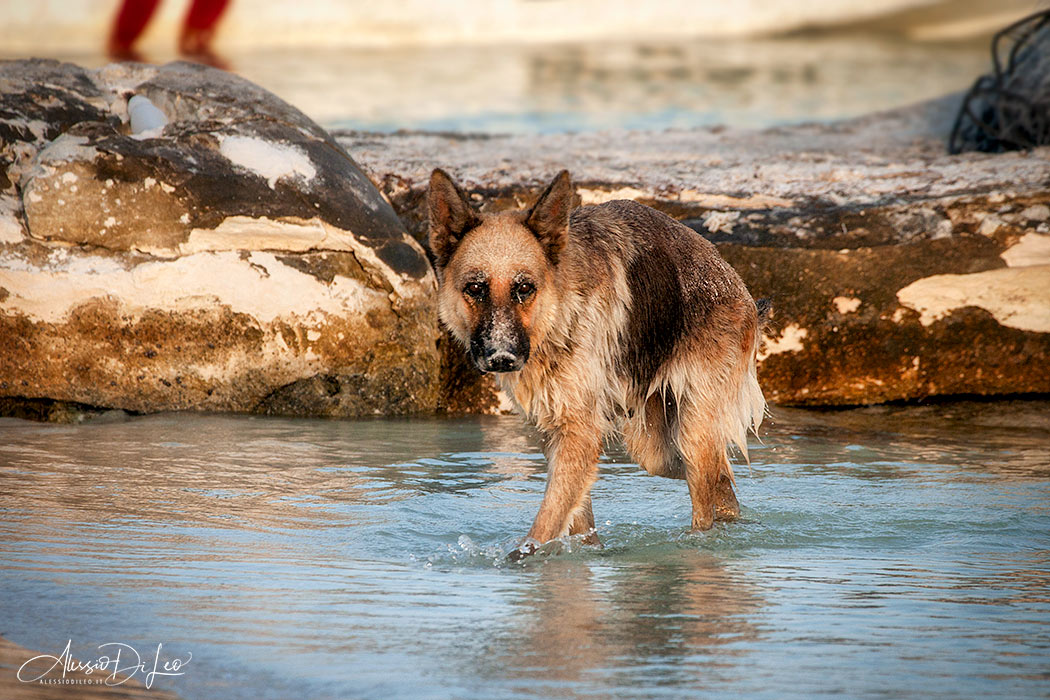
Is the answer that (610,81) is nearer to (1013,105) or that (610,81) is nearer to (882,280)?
(1013,105)

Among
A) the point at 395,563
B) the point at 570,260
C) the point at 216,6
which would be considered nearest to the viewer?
the point at 395,563

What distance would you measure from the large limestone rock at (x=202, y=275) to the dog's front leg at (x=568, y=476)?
8.40ft

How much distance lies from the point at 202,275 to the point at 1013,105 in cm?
680

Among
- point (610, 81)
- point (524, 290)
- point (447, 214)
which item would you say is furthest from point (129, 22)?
point (524, 290)

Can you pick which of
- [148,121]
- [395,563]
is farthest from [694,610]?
[148,121]

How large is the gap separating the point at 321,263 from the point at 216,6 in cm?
1967

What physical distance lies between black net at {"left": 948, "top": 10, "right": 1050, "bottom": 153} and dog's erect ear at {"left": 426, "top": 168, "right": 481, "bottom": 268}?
655cm

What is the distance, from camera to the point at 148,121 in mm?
7617

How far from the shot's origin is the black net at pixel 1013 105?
33.0 feet

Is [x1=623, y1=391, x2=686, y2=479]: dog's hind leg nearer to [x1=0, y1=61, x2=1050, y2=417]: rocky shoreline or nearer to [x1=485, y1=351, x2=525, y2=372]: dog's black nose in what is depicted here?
[x1=485, y1=351, x2=525, y2=372]: dog's black nose

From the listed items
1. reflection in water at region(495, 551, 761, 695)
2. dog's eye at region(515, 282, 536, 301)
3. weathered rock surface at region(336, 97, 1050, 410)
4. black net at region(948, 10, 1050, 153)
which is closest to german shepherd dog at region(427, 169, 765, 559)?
dog's eye at region(515, 282, 536, 301)

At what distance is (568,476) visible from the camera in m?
4.77

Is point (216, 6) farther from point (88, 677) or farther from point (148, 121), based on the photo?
point (88, 677)

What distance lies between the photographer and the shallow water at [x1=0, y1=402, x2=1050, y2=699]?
10.9ft
